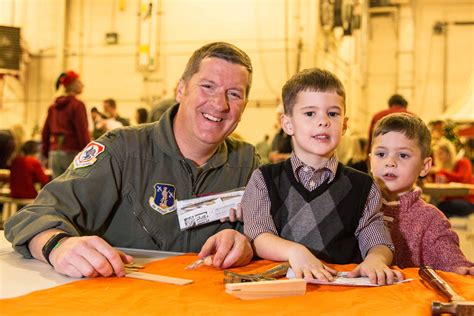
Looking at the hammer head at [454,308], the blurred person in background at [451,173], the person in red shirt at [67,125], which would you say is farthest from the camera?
the blurred person in background at [451,173]

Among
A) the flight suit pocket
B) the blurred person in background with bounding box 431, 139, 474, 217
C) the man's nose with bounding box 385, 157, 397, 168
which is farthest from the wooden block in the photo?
the blurred person in background with bounding box 431, 139, 474, 217

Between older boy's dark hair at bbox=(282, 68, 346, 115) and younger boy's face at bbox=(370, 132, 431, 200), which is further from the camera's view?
younger boy's face at bbox=(370, 132, 431, 200)

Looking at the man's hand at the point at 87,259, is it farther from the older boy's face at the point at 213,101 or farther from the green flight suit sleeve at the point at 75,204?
the older boy's face at the point at 213,101

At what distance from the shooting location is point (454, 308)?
89cm

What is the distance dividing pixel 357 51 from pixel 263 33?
4049 mm

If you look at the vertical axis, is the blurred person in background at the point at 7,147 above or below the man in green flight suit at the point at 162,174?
below

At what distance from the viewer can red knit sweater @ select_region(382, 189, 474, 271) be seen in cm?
169

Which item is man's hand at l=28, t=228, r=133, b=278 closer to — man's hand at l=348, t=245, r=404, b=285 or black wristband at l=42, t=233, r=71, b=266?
black wristband at l=42, t=233, r=71, b=266

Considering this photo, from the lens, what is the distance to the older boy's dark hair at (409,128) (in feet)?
5.84

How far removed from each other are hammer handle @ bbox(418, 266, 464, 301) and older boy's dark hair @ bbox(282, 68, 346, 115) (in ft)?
1.83

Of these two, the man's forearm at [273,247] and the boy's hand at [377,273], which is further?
the man's forearm at [273,247]

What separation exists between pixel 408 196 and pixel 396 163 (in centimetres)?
11

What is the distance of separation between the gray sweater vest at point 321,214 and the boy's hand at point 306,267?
0.21 metres

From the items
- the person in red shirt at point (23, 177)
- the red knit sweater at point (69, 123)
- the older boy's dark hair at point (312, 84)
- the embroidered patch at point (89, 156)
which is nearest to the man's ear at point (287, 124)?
the older boy's dark hair at point (312, 84)
